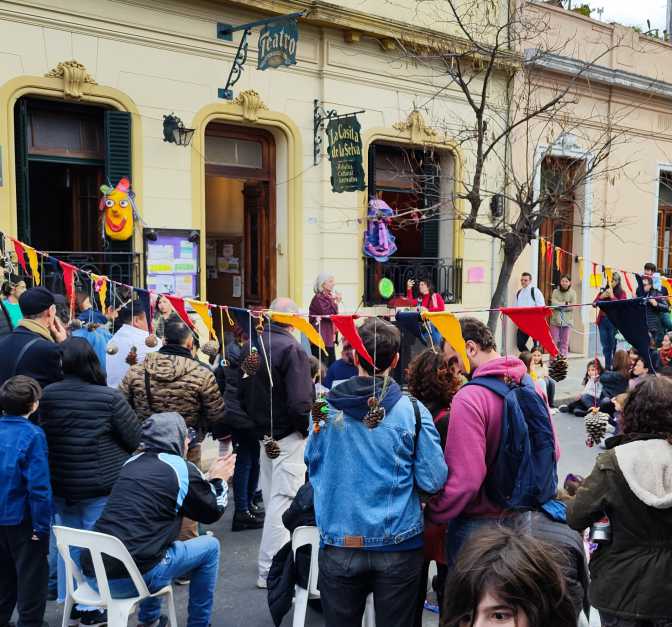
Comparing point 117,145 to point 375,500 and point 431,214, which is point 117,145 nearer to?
point 431,214

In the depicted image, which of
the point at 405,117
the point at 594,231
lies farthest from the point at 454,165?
the point at 594,231

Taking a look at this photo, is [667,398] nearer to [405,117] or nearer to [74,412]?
[74,412]

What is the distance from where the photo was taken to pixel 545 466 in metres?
3.59

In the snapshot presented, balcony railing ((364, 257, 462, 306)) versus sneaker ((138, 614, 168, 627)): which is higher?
balcony railing ((364, 257, 462, 306))

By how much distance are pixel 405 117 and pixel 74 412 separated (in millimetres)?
9737

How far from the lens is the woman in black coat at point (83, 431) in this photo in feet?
14.7

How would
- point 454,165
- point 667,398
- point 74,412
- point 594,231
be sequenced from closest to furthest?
point 667,398 < point 74,412 < point 454,165 < point 594,231

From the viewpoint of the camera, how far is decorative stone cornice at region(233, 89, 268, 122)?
1093 cm

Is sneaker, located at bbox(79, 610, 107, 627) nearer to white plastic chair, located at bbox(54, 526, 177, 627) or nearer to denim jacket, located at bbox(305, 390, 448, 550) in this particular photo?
white plastic chair, located at bbox(54, 526, 177, 627)

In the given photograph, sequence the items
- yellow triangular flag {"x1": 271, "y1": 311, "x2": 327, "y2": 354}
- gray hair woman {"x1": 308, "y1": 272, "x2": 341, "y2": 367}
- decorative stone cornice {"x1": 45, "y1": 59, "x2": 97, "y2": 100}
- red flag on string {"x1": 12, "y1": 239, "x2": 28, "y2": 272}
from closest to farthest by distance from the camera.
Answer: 1. yellow triangular flag {"x1": 271, "y1": 311, "x2": 327, "y2": 354}
2. red flag on string {"x1": 12, "y1": 239, "x2": 28, "y2": 272}
3. decorative stone cornice {"x1": 45, "y1": 59, "x2": 97, "y2": 100}
4. gray hair woman {"x1": 308, "y1": 272, "x2": 341, "y2": 367}

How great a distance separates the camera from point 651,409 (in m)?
3.32

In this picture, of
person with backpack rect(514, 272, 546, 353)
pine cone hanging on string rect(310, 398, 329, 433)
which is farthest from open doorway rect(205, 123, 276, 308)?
pine cone hanging on string rect(310, 398, 329, 433)

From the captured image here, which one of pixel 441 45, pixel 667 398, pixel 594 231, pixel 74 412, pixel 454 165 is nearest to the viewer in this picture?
pixel 667 398

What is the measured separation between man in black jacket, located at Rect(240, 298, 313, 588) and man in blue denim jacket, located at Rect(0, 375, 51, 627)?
152 cm
